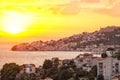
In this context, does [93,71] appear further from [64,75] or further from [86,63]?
[86,63]

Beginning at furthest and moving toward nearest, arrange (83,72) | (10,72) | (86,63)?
(86,63) → (10,72) → (83,72)

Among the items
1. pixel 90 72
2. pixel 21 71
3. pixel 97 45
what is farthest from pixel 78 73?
pixel 97 45

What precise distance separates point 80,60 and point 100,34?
65.9 m

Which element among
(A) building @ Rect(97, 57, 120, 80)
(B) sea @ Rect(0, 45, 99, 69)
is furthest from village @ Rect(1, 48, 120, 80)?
(B) sea @ Rect(0, 45, 99, 69)

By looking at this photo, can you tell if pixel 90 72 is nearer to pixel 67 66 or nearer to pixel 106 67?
pixel 106 67

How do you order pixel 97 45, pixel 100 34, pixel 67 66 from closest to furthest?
pixel 67 66 → pixel 97 45 → pixel 100 34

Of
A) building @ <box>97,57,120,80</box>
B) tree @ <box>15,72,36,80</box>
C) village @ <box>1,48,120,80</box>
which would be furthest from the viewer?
tree @ <box>15,72,36,80</box>

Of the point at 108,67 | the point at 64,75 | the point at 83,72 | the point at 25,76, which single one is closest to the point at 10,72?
the point at 25,76

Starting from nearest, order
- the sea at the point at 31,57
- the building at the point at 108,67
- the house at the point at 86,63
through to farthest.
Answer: the building at the point at 108,67 < the house at the point at 86,63 < the sea at the point at 31,57

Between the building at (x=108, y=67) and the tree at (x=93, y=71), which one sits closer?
the building at (x=108, y=67)

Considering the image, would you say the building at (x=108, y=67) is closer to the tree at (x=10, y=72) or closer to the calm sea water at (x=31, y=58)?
the tree at (x=10, y=72)

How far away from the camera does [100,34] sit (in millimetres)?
98812

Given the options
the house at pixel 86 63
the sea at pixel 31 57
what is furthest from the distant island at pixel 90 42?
the house at pixel 86 63

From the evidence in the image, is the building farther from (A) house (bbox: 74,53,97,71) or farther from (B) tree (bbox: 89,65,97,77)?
(A) house (bbox: 74,53,97,71)
